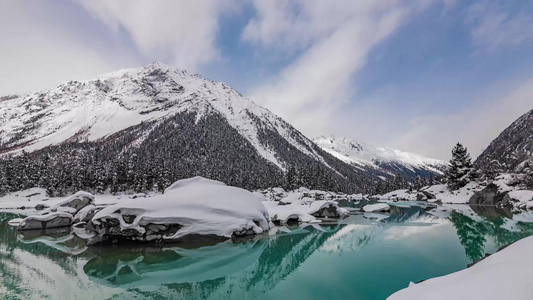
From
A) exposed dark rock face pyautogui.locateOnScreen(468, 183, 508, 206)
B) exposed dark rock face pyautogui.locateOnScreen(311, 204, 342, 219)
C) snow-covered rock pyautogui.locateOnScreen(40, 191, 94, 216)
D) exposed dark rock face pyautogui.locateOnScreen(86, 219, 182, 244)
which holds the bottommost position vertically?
exposed dark rock face pyautogui.locateOnScreen(468, 183, 508, 206)

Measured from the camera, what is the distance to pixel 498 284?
5.61m

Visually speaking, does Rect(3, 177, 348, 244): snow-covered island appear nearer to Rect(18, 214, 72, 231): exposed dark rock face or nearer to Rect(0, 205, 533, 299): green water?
Rect(0, 205, 533, 299): green water

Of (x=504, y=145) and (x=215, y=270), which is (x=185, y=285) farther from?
(x=504, y=145)

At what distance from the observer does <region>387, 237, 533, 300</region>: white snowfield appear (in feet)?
17.0

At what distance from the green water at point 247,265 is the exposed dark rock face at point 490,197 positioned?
1194 inches

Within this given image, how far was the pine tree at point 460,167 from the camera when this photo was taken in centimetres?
6262

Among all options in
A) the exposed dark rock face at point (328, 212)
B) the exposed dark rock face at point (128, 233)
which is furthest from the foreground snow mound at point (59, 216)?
the exposed dark rock face at point (328, 212)

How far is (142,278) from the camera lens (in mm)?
14375

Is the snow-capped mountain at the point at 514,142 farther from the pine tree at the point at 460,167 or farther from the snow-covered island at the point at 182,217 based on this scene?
the snow-covered island at the point at 182,217

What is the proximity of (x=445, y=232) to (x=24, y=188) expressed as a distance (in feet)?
353

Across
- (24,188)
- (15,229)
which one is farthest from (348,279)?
(24,188)

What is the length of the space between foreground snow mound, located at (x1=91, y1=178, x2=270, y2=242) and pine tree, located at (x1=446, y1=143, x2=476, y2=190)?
59765 mm

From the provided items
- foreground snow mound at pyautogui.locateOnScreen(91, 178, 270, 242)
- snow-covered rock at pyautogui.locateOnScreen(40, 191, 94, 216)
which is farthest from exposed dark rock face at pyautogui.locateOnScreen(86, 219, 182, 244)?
snow-covered rock at pyautogui.locateOnScreen(40, 191, 94, 216)

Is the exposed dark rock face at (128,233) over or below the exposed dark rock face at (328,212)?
over
